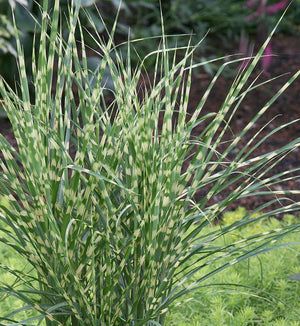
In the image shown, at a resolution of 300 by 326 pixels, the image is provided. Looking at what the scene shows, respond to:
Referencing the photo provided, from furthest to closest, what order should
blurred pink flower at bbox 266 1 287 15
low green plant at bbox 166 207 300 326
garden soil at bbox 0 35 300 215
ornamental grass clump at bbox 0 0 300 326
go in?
blurred pink flower at bbox 266 1 287 15 → garden soil at bbox 0 35 300 215 → low green plant at bbox 166 207 300 326 → ornamental grass clump at bbox 0 0 300 326

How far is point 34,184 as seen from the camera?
1447 mm

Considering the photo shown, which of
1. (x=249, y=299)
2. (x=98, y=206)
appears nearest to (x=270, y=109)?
(x=249, y=299)

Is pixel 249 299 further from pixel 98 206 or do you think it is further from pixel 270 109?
pixel 270 109

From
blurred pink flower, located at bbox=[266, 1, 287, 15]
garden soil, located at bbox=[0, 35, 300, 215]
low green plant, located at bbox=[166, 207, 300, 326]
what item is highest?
blurred pink flower, located at bbox=[266, 1, 287, 15]

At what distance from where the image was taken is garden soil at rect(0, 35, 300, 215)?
4.20m

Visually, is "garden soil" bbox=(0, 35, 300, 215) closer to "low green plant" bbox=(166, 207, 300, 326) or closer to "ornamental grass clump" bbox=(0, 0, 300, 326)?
"low green plant" bbox=(166, 207, 300, 326)

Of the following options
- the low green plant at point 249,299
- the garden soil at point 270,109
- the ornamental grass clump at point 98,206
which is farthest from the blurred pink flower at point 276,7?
the ornamental grass clump at point 98,206

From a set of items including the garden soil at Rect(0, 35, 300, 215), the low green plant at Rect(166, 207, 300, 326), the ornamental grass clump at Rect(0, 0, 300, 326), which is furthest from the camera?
the garden soil at Rect(0, 35, 300, 215)

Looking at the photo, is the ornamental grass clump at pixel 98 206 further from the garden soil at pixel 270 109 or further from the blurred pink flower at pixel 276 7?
the blurred pink flower at pixel 276 7

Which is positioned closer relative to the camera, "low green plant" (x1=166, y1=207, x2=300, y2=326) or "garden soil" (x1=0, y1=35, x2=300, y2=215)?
"low green plant" (x1=166, y1=207, x2=300, y2=326)

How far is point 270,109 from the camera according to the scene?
16.5 ft

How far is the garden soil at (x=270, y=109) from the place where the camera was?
420 centimetres

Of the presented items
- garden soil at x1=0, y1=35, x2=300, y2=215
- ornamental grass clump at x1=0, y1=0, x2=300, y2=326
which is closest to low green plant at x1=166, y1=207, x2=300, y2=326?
ornamental grass clump at x1=0, y1=0, x2=300, y2=326

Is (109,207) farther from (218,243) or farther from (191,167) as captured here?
(218,243)
